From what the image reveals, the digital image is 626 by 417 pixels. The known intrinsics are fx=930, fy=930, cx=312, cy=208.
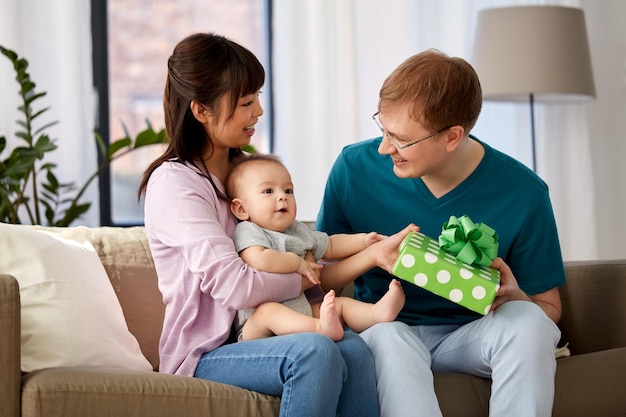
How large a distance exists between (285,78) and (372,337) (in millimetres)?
2145

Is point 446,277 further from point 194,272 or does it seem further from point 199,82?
point 199,82

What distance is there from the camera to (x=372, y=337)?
1923 millimetres

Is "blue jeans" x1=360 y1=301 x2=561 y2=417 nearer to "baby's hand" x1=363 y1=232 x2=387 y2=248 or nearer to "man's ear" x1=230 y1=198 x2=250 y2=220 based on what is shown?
"baby's hand" x1=363 y1=232 x2=387 y2=248

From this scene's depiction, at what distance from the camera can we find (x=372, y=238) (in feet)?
7.02

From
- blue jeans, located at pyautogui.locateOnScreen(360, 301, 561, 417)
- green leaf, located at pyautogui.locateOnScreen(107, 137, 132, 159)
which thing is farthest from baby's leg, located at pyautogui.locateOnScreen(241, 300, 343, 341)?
green leaf, located at pyautogui.locateOnScreen(107, 137, 132, 159)

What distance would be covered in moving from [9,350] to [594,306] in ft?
4.71

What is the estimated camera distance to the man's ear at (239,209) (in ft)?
6.66

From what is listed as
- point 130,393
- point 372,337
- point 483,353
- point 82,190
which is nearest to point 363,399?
point 372,337

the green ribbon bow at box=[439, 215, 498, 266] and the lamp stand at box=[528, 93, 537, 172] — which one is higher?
the lamp stand at box=[528, 93, 537, 172]

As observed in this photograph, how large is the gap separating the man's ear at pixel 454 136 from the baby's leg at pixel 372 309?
36 cm

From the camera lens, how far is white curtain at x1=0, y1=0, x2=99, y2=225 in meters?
3.50

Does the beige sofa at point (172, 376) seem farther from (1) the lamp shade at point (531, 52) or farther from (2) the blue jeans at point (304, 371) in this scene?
(1) the lamp shade at point (531, 52)

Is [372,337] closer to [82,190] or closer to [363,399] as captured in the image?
[363,399]

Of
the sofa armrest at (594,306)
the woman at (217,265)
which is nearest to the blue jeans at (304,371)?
the woman at (217,265)
